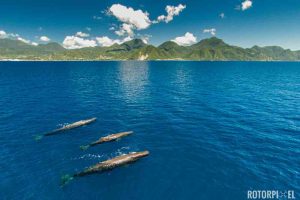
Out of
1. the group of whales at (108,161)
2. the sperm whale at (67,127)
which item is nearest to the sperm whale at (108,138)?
the group of whales at (108,161)

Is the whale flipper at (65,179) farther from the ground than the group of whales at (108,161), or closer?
closer

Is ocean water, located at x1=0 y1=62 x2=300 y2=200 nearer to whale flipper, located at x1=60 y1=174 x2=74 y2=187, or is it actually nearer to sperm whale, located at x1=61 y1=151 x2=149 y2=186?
whale flipper, located at x1=60 y1=174 x2=74 y2=187

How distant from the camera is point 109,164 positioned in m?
32.4

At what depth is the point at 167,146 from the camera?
40.4m

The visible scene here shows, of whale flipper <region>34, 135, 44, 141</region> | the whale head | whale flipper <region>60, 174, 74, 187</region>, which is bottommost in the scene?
whale flipper <region>60, 174, 74, 187</region>

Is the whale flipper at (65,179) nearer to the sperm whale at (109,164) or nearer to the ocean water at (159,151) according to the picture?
the sperm whale at (109,164)

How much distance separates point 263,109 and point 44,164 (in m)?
66.7

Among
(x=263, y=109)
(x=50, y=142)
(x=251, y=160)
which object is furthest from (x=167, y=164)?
(x=263, y=109)

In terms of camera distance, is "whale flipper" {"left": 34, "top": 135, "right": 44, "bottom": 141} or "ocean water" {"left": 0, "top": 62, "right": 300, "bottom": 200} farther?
"whale flipper" {"left": 34, "top": 135, "right": 44, "bottom": 141}

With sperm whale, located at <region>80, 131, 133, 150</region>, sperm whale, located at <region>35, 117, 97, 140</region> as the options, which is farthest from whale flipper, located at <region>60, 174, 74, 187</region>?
sperm whale, located at <region>35, 117, 97, 140</region>

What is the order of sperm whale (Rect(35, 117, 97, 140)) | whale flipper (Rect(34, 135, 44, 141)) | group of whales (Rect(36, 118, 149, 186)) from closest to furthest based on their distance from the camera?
group of whales (Rect(36, 118, 149, 186)) → whale flipper (Rect(34, 135, 44, 141)) → sperm whale (Rect(35, 117, 97, 140))

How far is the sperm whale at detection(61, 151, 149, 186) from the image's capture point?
30.5 metres

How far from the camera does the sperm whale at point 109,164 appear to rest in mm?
30503

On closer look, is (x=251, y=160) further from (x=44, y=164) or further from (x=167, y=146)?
(x=44, y=164)
